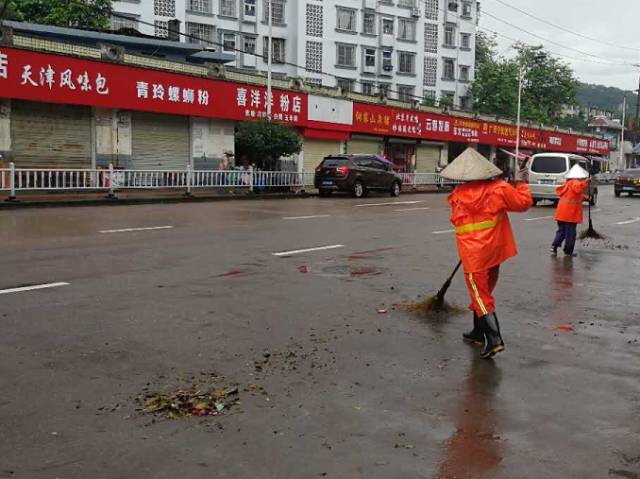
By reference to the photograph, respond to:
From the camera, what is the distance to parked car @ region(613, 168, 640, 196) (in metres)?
34.7

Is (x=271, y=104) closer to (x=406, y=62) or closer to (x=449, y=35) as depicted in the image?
(x=406, y=62)

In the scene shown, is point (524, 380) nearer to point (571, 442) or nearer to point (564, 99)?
point (571, 442)

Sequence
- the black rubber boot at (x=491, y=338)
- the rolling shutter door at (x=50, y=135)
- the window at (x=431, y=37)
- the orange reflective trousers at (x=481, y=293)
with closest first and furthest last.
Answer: the black rubber boot at (x=491, y=338), the orange reflective trousers at (x=481, y=293), the rolling shutter door at (x=50, y=135), the window at (x=431, y=37)

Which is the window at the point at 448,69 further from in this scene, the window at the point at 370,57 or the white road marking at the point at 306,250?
the white road marking at the point at 306,250

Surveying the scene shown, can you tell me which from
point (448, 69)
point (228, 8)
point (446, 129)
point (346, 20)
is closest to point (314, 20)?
point (346, 20)

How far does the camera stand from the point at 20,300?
703 cm

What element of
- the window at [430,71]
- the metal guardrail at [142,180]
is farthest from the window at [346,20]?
the metal guardrail at [142,180]

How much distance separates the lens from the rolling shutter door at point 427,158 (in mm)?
42594

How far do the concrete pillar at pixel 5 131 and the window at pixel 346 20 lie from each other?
37.7 metres

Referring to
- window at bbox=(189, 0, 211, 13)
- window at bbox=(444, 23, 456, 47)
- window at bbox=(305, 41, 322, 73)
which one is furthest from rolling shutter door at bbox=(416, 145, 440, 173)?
window at bbox=(444, 23, 456, 47)

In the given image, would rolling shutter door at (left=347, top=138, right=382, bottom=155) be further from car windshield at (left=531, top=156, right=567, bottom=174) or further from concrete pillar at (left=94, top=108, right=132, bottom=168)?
concrete pillar at (left=94, top=108, right=132, bottom=168)

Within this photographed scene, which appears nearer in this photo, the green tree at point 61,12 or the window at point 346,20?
the green tree at point 61,12

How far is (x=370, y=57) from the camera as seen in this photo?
58344 millimetres

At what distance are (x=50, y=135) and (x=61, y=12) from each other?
49.8 feet
